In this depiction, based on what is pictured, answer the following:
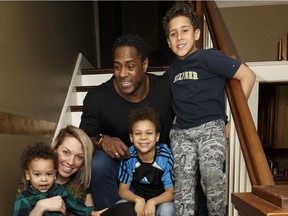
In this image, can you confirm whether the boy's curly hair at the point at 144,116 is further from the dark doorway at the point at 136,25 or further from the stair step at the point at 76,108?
the dark doorway at the point at 136,25

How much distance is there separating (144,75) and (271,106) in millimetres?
2947

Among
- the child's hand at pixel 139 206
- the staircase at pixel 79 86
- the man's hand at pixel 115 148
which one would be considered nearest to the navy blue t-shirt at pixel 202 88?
the man's hand at pixel 115 148

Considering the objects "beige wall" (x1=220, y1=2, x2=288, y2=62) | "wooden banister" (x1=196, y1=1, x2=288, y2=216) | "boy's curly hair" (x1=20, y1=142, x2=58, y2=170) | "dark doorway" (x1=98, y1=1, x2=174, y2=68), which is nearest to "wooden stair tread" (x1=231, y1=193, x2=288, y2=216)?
"wooden banister" (x1=196, y1=1, x2=288, y2=216)

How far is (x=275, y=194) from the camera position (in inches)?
25.3

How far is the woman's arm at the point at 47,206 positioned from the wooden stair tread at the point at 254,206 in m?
0.82

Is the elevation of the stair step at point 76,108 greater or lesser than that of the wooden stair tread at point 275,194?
greater

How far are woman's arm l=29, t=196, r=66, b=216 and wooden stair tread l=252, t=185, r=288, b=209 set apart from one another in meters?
0.90

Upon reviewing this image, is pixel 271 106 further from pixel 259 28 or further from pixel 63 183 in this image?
pixel 63 183

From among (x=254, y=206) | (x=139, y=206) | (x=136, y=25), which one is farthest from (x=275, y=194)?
(x=136, y=25)

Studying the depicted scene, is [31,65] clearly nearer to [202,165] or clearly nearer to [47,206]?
Result: [47,206]

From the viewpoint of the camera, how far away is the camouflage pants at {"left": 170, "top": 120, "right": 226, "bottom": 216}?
1327 mm

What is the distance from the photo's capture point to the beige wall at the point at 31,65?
151 cm

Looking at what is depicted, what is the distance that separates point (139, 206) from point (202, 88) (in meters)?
0.64

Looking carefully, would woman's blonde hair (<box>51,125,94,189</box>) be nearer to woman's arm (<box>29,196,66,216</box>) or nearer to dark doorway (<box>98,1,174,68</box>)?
woman's arm (<box>29,196,66,216</box>)
